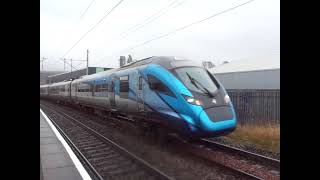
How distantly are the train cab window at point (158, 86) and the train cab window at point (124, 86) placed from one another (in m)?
2.43

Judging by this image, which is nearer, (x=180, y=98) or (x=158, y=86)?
(x=180, y=98)

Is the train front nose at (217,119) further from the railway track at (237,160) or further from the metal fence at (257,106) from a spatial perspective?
the metal fence at (257,106)

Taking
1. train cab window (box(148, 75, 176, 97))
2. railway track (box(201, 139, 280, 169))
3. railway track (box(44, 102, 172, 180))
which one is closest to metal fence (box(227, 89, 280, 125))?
railway track (box(201, 139, 280, 169))

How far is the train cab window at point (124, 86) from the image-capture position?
12.8 metres

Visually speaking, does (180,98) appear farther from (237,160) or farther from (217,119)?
(237,160)

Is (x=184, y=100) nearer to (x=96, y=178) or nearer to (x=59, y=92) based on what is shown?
(x=96, y=178)

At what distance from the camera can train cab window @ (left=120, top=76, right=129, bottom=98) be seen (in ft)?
41.9

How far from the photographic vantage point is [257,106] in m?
16.2

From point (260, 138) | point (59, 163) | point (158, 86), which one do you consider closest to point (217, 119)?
point (158, 86)

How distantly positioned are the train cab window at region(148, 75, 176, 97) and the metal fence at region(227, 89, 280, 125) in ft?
22.8

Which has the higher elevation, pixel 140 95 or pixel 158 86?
pixel 158 86

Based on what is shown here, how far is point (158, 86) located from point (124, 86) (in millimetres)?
3606
